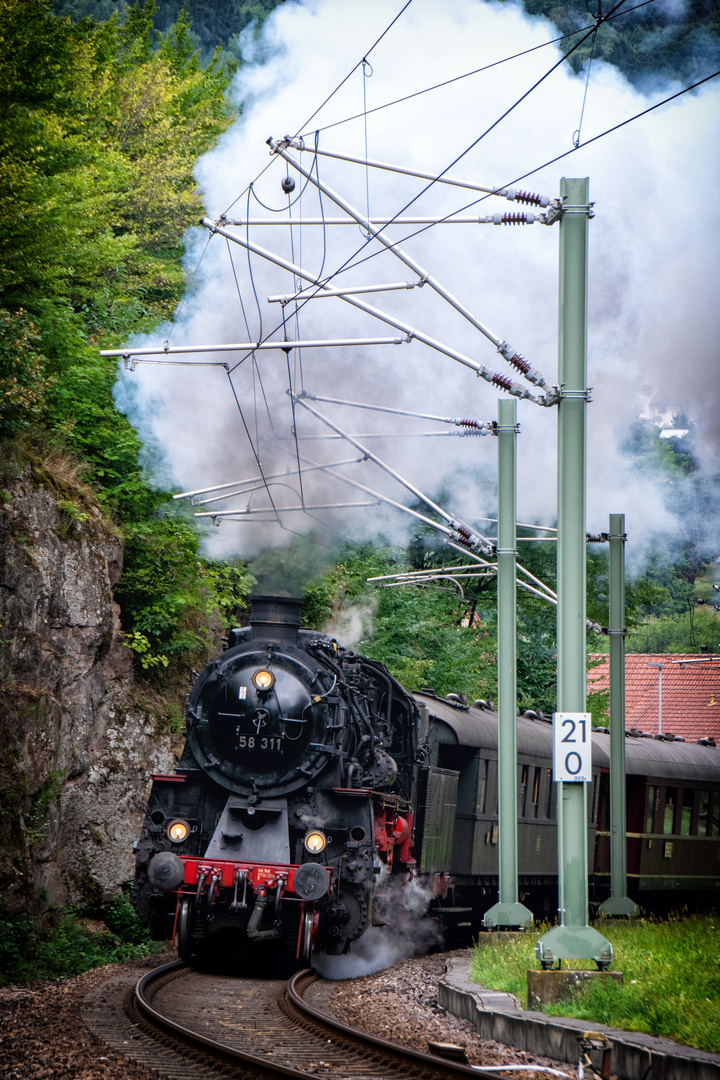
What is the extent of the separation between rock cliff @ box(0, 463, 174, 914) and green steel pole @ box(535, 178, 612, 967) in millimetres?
6171

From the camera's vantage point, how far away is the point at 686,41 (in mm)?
13547

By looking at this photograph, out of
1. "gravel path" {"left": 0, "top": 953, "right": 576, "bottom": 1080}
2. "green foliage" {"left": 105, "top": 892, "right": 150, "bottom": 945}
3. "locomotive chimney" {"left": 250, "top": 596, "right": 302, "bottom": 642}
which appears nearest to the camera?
"gravel path" {"left": 0, "top": 953, "right": 576, "bottom": 1080}

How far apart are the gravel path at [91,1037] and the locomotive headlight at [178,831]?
4.97 ft

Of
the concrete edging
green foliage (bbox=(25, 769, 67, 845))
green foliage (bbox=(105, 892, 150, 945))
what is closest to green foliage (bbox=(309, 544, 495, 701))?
green foliage (bbox=(105, 892, 150, 945))

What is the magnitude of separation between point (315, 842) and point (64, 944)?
343 centimetres

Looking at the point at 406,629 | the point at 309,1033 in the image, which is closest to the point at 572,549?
the point at 309,1033

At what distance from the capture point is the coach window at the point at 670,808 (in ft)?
64.8

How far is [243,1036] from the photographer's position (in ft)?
26.2

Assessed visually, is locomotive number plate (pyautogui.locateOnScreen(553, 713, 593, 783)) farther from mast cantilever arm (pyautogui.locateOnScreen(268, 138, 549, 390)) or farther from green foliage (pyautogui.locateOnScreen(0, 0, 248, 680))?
green foliage (pyautogui.locateOnScreen(0, 0, 248, 680))

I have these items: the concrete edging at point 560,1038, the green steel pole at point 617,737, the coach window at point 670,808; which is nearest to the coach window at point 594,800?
the coach window at point 670,808

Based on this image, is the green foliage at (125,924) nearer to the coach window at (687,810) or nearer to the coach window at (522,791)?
the coach window at (522,791)

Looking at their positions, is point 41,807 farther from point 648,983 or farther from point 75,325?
point 75,325

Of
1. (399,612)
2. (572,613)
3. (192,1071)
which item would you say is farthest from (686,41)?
(399,612)

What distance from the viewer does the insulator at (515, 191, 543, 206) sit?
9430 millimetres
